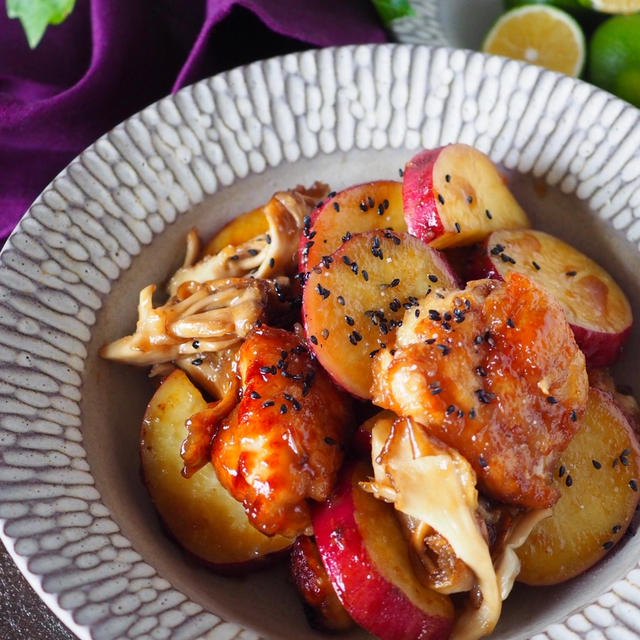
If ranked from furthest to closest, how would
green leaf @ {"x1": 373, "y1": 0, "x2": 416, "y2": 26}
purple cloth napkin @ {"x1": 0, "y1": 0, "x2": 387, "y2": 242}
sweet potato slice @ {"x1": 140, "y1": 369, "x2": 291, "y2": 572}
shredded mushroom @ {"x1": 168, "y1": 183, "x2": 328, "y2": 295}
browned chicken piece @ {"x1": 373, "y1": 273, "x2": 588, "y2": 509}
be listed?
1. green leaf @ {"x1": 373, "y1": 0, "x2": 416, "y2": 26}
2. purple cloth napkin @ {"x1": 0, "y1": 0, "x2": 387, "y2": 242}
3. shredded mushroom @ {"x1": 168, "y1": 183, "x2": 328, "y2": 295}
4. sweet potato slice @ {"x1": 140, "y1": 369, "x2": 291, "y2": 572}
5. browned chicken piece @ {"x1": 373, "y1": 273, "x2": 588, "y2": 509}

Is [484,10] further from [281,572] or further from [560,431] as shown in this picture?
[281,572]

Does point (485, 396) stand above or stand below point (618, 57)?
below

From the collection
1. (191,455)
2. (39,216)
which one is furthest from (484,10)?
(191,455)

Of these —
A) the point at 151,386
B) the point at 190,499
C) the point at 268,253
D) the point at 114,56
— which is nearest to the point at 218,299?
the point at 268,253

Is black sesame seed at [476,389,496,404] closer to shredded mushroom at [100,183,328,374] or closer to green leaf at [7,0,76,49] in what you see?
shredded mushroom at [100,183,328,374]

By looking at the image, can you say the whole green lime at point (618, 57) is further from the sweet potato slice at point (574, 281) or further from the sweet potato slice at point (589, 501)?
the sweet potato slice at point (589, 501)

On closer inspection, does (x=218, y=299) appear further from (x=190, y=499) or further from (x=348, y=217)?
(x=190, y=499)

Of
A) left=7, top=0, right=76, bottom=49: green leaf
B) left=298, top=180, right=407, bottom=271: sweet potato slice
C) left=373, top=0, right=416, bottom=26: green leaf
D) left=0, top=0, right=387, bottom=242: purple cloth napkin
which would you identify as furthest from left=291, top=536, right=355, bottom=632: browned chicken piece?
left=373, top=0, right=416, bottom=26: green leaf
